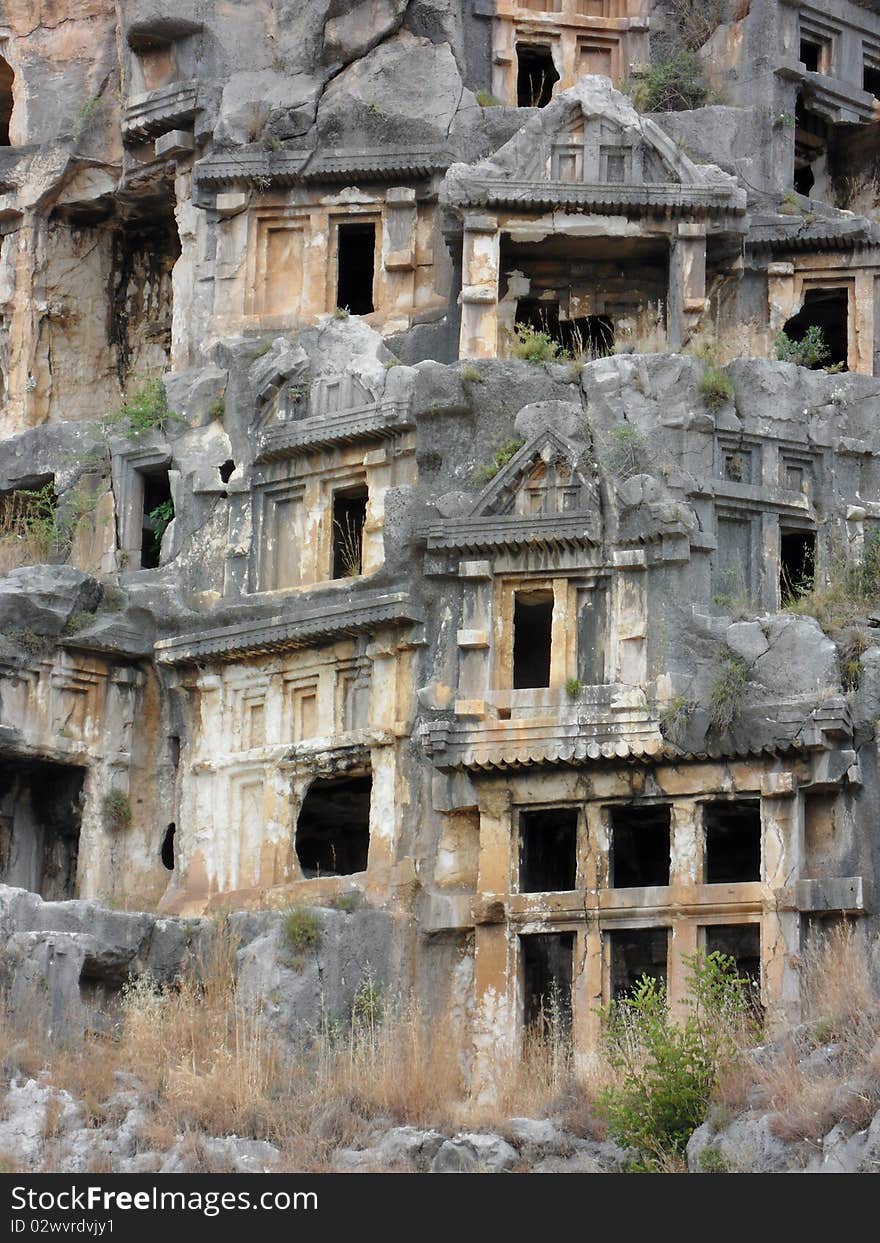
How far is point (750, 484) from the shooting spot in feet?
105

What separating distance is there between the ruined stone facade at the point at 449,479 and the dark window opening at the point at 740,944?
5cm

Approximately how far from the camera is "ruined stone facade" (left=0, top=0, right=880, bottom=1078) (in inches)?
1160

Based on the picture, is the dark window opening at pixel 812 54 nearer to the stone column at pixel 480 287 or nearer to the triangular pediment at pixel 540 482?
the stone column at pixel 480 287

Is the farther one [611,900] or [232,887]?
[232,887]

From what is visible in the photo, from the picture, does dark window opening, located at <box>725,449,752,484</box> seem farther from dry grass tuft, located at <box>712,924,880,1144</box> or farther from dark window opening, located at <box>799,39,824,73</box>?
dark window opening, located at <box>799,39,824,73</box>

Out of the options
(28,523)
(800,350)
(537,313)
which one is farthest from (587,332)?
(28,523)

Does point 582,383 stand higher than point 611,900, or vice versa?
point 582,383

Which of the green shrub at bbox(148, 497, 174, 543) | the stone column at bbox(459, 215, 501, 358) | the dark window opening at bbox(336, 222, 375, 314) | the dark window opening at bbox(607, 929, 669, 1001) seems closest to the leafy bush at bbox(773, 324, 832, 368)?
the stone column at bbox(459, 215, 501, 358)

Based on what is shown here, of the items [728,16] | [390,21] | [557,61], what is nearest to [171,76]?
[390,21]

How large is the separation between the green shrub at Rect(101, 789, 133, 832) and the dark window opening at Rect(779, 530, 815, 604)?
8.60 m

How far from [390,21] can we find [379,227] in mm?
3413

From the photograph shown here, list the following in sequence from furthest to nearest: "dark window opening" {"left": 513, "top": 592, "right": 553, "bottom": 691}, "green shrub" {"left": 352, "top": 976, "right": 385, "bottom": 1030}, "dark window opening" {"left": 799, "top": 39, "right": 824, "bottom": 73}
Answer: "dark window opening" {"left": 799, "top": 39, "right": 824, "bottom": 73} → "dark window opening" {"left": 513, "top": 592, "right": 553, "bottom": 691} → "green shrub" {"left": 352, "top": 976, "right": 385, "bottom": 1030}

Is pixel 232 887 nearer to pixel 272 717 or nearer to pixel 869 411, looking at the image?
pixel 272 717

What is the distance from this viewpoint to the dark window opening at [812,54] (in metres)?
40.8
